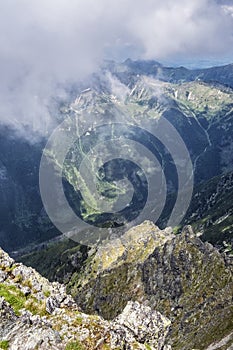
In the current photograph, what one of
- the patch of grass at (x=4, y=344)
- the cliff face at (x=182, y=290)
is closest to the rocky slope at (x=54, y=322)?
the patch of grass at (x=4, y=344)

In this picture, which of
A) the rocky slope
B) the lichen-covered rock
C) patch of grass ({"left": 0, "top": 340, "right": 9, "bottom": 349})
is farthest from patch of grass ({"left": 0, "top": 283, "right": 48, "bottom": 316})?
the lichen-covered rock

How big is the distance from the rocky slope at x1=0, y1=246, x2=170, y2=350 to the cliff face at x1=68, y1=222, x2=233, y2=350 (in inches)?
3589

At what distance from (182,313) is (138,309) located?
113524mm

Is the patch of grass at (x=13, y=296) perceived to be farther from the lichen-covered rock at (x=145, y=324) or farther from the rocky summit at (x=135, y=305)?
the lichen-covered rock at (x=145, y=324)

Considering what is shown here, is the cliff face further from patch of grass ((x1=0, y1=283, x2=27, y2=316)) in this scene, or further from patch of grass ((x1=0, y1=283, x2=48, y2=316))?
patch of grass ((x1=0, y1=283, x2=48, y2=316))

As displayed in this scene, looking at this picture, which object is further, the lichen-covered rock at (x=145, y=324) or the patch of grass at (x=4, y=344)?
the lichen-covered rock at (x=145, y=324)

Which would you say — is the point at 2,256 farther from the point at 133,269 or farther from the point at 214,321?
the point at 133,269

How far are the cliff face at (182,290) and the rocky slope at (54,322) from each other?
91156 millimetres

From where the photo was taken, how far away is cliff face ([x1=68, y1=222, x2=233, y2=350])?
421 feet

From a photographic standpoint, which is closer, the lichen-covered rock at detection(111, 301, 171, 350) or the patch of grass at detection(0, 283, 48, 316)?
the patch of grass at detection(0, 283, 48, 316)

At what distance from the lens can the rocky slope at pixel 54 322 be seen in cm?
2466

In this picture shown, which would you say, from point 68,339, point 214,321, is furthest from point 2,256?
point 214,321

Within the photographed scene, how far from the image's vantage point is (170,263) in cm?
16175

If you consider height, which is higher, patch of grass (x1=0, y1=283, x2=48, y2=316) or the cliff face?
the cliff face
